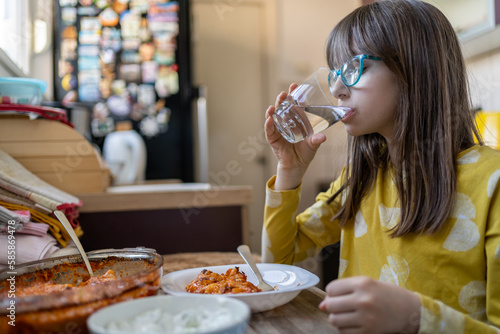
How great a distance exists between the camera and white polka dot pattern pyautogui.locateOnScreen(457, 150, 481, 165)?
2.85ft

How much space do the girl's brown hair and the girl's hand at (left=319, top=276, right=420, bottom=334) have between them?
12.8 inches

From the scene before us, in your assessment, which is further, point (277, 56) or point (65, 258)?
point (277, 56)

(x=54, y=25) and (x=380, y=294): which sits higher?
(x=54, y=25)

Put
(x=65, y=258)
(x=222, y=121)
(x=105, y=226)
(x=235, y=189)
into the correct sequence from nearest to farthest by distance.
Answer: (x=65, y=258) → (x=105, y=226) → (x=235, y=189) → (x=222, y=121)

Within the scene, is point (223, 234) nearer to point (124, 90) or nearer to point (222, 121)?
point (124, 90)

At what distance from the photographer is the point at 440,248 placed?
846mm

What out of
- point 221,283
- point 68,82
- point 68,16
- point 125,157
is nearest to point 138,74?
point 68,82

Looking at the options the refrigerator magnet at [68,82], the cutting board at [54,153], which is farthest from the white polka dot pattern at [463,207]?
the refrigerator magnet at [68,82]

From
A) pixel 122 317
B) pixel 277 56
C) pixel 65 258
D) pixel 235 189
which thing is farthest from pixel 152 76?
pixel 122 317

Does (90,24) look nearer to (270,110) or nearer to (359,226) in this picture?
(270,110)

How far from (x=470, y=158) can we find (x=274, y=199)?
0.43m

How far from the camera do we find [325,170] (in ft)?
14.5

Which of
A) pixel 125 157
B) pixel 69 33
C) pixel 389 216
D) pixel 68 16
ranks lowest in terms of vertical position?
pixel 125 157

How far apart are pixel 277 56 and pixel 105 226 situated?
A: 10.5 feet
